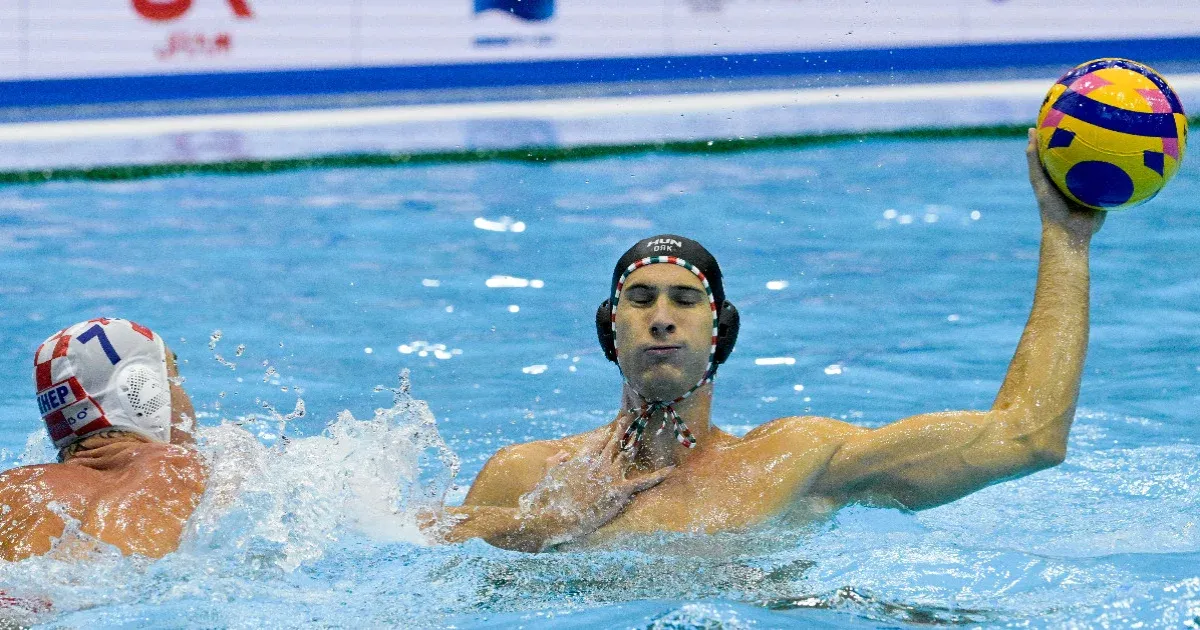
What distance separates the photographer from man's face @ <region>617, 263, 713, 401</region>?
11.3ft

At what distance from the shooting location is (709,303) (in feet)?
11.6

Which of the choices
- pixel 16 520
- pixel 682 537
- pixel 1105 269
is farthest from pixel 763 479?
pixel 1105 269

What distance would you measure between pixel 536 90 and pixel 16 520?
766 centimetres

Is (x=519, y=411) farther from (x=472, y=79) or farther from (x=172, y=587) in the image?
(x=472, y=79)

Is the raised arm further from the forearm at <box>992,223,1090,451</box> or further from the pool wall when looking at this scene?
the pool wall

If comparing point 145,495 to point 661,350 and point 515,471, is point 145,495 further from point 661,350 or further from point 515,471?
point 661,350

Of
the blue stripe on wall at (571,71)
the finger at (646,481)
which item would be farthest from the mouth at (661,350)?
the blue stripe on wall at (571,71)

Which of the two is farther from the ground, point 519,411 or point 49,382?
point 49,382

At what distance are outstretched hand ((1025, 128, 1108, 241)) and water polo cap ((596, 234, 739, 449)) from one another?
75cm

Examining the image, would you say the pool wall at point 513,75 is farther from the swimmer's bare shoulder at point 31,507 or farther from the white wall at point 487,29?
the swimmer's bare shoulder at point 31,507

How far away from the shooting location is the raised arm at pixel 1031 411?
323cm

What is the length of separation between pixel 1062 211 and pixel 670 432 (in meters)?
1.04

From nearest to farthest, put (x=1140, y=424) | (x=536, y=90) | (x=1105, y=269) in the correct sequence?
(x=1140, y=424) → (x=1105, y=269) → (x=536, y=90)

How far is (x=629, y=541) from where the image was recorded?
363cm
